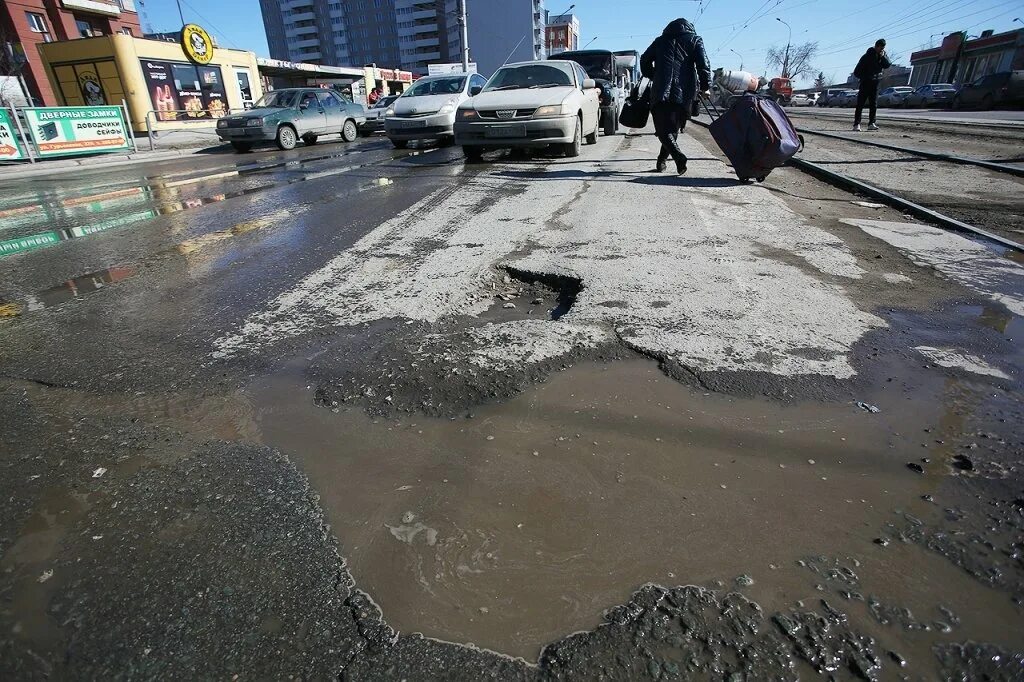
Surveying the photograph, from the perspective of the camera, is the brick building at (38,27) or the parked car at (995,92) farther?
the brick building at (38,27)

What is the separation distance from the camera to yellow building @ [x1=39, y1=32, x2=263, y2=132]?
69.7 feet

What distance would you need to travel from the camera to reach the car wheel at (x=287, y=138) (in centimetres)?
1443

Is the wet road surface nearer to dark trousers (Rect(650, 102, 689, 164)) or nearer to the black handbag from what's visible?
dark trousers (Rect(650, 102, 689, 164))

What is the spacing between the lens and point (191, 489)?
1809mm

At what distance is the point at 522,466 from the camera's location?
1894 millimetres

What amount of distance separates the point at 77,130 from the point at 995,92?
124 feet

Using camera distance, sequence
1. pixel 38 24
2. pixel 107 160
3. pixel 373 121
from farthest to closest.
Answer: pixel 38 24, pixel 373 121, pixel 107 160

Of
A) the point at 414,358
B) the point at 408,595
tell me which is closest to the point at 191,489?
the point at 408,595

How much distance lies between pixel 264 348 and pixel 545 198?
4.01 m

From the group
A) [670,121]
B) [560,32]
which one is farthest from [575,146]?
[560,32]

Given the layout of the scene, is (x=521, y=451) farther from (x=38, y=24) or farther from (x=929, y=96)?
(x=929, y=96)

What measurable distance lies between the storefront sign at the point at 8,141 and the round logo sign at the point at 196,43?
1150 cm

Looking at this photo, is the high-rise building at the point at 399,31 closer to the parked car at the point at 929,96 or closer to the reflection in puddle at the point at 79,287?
the parked car at the point at 929,96

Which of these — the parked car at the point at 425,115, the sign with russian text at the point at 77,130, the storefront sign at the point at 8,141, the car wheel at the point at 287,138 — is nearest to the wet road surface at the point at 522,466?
the parked car at the point at 425,115
